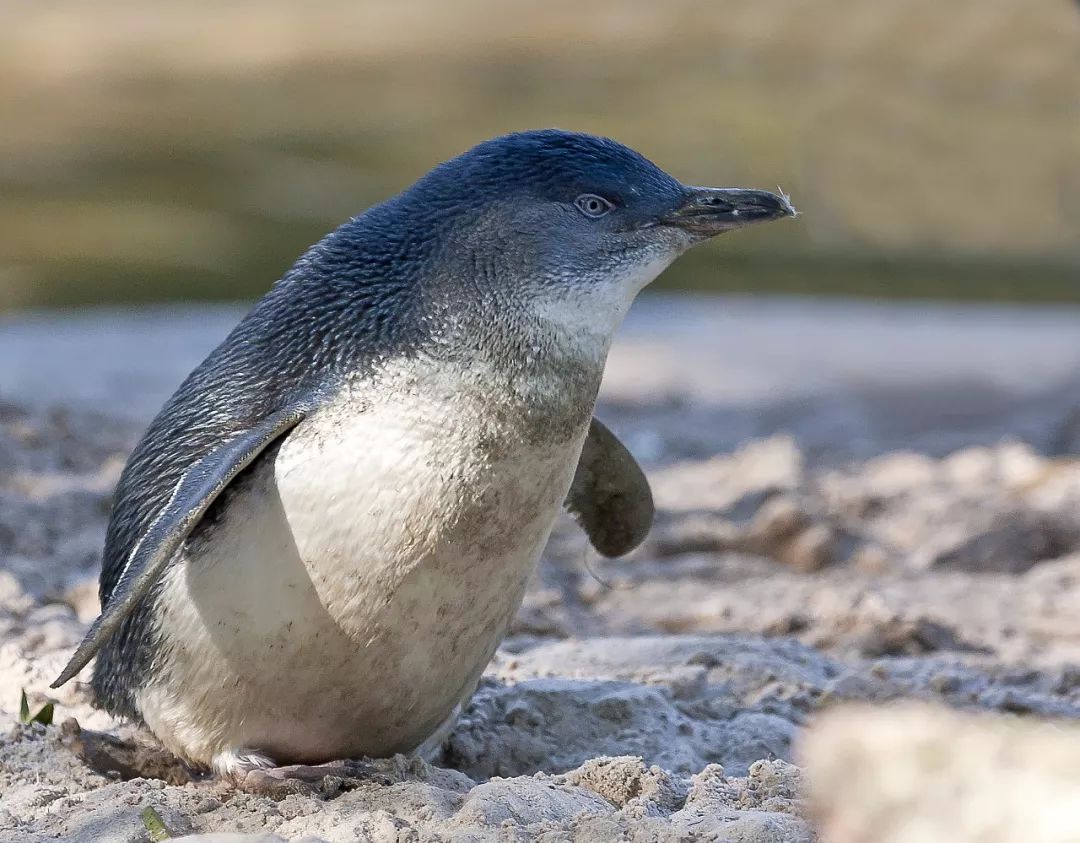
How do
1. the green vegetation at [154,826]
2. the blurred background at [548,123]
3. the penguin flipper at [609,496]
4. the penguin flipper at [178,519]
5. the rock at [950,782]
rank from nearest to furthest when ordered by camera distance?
the rock at [950,782]
the green vegetation at [154,826]
the penguin flipper at [178,519]
the penguin flipper at [609,496]
the blurred background at [548,123]

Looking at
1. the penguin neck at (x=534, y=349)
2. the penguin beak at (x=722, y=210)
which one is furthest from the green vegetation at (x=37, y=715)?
the penguin beak at (x=722, y=210)

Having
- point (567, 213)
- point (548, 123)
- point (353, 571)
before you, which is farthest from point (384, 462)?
point (548, 123)

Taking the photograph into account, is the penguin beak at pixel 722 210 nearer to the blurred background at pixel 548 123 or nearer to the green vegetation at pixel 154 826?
A: the green vegetation at pixel 154 826

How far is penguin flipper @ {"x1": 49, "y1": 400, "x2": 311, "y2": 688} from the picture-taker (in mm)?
2666

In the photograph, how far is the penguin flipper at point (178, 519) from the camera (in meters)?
2.67

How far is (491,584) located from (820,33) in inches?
531

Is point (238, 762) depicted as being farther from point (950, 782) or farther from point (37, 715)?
point (950, 782)

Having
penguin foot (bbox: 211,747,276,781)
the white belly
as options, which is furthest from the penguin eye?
penguin foot (bbox: 211,747,276,781)

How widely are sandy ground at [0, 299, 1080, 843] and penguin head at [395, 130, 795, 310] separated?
870mm

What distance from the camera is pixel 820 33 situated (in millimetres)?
15500

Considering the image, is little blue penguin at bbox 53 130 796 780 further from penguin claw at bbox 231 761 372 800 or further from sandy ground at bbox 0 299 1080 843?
sandy ground at bbox 0 299 1080 843

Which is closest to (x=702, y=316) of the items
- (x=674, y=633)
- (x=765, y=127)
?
(x=765, y=127)

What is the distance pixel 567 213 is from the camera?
2959mm

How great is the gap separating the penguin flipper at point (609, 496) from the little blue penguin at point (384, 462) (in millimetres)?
524
